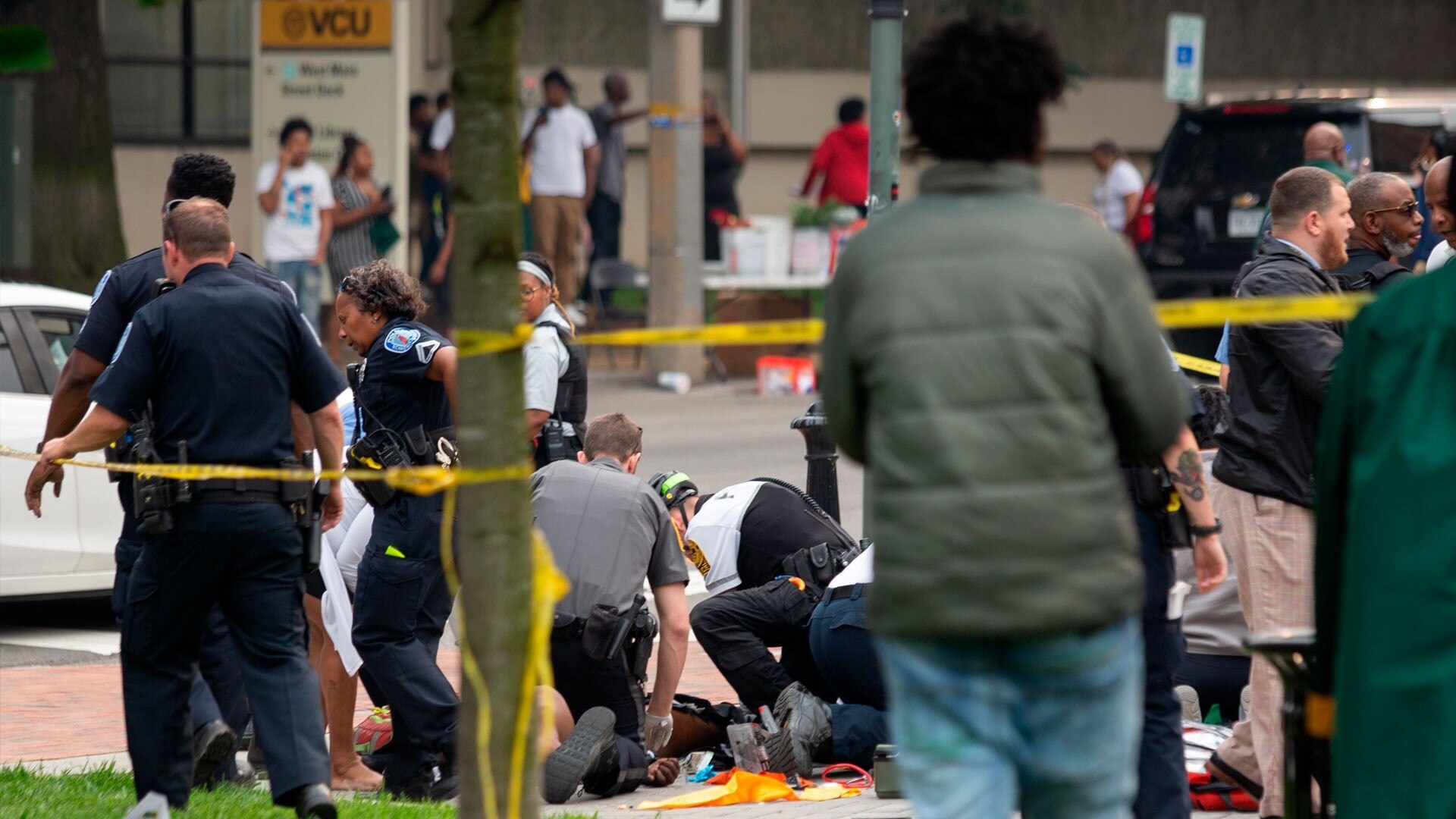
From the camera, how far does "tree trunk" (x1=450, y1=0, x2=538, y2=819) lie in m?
3.52

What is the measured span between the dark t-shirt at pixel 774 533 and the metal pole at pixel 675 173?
8969 mm

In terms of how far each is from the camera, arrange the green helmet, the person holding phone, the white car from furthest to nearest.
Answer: the person holding phone → the white car → the green helmet

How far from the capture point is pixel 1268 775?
554 cm

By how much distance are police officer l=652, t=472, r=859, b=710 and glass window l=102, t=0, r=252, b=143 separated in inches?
635

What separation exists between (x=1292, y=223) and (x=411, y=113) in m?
15.9

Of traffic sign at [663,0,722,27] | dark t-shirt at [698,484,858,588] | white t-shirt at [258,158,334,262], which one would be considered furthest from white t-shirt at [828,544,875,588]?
white t-shirt at [258,158,334,262]

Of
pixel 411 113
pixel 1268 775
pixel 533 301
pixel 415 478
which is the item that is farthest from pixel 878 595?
pixel 411 113

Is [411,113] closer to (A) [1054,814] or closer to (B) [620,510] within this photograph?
(B) [620,510]

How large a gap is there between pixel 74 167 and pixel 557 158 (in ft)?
14.0

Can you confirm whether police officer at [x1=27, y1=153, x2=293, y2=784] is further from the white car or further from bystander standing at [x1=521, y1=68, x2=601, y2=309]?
bystander standing at [x1=521, y1=68, x2=601, y2=309]

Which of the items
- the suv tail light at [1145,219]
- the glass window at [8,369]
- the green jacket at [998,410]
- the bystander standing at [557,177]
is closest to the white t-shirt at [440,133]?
the bystander standing at [557,177]

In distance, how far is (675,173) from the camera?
1620 cm

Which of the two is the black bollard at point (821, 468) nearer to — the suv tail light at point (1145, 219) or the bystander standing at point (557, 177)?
the suv tail light at point (1145, 219)

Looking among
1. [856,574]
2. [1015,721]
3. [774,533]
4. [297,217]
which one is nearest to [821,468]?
[774,533]
